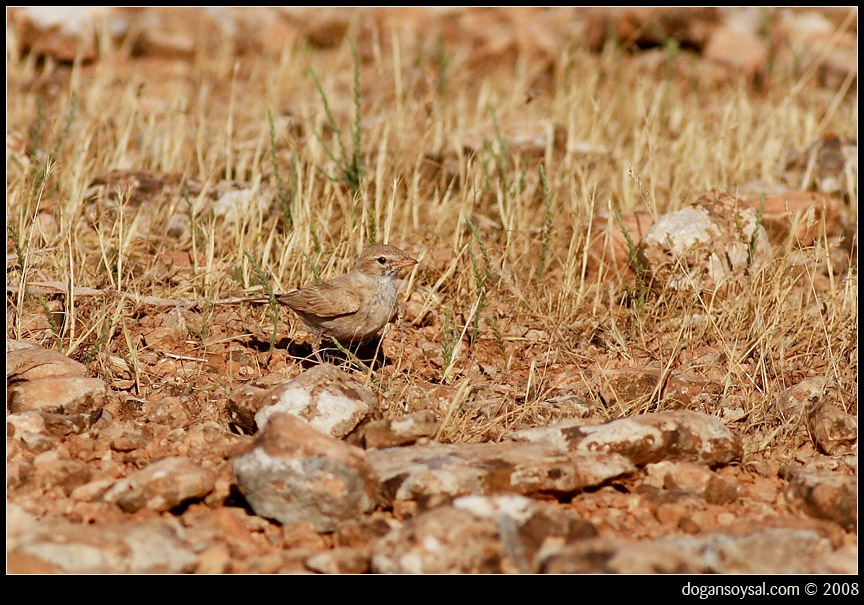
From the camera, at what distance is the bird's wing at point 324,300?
5.83 m

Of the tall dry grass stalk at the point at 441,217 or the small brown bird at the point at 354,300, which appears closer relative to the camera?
the tall dry grass stalk at the point at 441,217

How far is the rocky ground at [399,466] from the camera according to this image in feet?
12.3

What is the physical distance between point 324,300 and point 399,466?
1.77 m

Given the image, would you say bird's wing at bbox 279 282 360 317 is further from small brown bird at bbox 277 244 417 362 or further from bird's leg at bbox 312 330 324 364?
bird's leg at bbox 312 330 324 364

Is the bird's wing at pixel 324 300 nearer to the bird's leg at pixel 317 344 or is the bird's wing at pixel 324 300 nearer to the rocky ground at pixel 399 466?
the bird's leg at pixel 317 344

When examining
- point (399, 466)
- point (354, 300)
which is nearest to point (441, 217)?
point (354, 300)

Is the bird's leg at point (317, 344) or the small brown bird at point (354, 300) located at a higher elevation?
the small brown bird at point (354, 300)

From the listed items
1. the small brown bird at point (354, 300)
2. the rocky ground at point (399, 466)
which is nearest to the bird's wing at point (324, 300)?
the small brown bird at point (354, 300)

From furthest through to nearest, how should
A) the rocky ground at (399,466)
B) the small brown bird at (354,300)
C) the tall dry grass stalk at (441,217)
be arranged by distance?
the small brown bird at (354,300)
the tall dry grass stalk at (441,217)
the rocky ground at (399,466)

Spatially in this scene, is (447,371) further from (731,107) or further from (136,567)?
(731,107)

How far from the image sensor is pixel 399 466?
14.1 ft

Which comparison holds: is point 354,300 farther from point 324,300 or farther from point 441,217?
point 441,217

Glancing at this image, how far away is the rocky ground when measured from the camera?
12.3 feet

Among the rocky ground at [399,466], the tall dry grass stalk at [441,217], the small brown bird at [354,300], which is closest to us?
the rocky ground at [399,466]
